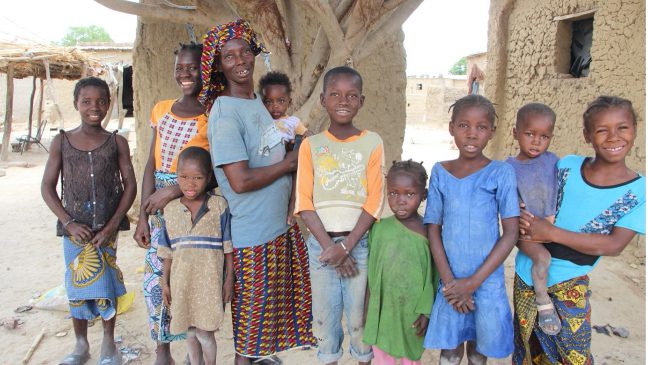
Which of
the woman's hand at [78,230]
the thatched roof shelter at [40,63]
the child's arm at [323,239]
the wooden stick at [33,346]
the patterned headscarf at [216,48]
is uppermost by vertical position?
the thatched roof shelter at [40,63]

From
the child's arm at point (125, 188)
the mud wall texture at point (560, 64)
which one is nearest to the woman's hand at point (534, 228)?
the child's arm at point (125, 188)

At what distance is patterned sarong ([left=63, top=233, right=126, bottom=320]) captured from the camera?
2383 mm

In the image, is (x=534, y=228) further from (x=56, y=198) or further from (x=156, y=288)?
(x=56, y=198)

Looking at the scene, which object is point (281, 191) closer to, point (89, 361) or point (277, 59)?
point (277, 59)

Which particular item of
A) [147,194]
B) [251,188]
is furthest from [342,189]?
[147,194]

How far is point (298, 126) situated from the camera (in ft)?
7.16

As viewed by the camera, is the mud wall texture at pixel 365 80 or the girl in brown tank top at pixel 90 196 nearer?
the girl in brown tank top at pixel 90 196

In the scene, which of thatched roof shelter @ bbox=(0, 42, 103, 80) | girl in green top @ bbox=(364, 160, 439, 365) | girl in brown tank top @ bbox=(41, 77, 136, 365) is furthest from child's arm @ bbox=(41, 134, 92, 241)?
thatched roof shelter @ bbox=(0, 42, 103, 80)

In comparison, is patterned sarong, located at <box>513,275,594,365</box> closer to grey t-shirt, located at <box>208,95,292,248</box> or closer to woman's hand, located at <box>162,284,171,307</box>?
grey t-shirt, located at <box>208,95,292,248</box>

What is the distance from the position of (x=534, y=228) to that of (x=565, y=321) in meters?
0.40

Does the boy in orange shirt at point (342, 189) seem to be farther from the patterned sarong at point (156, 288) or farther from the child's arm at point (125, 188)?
the child's arm at point (125, 188)

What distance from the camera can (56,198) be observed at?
236 centimetres

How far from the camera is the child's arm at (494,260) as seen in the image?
171 cm

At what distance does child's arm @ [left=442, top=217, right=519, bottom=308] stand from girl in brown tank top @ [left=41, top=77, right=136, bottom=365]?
5.73 ft
